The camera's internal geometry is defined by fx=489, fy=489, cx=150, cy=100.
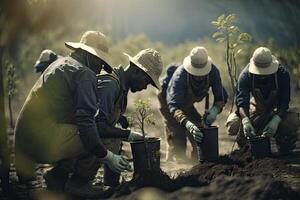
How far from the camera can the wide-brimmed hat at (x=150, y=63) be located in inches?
184

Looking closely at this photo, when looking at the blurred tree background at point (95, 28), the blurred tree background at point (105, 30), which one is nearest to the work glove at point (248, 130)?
the blurred tree background at point (95, 28)

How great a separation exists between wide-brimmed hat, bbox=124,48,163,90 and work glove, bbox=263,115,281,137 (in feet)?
5.15

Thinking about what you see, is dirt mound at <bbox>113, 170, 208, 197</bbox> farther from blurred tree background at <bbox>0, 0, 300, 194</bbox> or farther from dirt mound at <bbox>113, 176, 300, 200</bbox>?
blurred tree background at <bbox>0, 0, 300, 194</bbox>

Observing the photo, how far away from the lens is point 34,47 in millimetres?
15305

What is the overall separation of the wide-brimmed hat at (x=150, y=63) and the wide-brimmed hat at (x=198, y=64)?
3.93 feet

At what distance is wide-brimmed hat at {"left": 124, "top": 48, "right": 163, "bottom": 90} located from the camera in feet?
15.3

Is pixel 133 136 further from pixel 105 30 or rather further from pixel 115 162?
pixel 105 30

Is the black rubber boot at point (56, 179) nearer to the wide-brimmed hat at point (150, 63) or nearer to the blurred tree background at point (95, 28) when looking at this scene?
the wide-brimmed hat at point (150, 63)

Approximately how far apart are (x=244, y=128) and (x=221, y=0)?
12108 mm

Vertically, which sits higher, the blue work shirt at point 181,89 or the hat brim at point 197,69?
the hat brim at point 197,69

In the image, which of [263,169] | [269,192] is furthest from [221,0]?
[269,192]

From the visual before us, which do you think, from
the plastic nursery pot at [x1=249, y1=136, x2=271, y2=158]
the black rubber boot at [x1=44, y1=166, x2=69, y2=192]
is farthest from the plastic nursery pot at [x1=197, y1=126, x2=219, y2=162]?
the black rubber boot at [x1=44, y1=166, x2=69, y2=192]

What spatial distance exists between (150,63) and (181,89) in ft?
4.46

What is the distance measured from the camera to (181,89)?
19.7 feet
